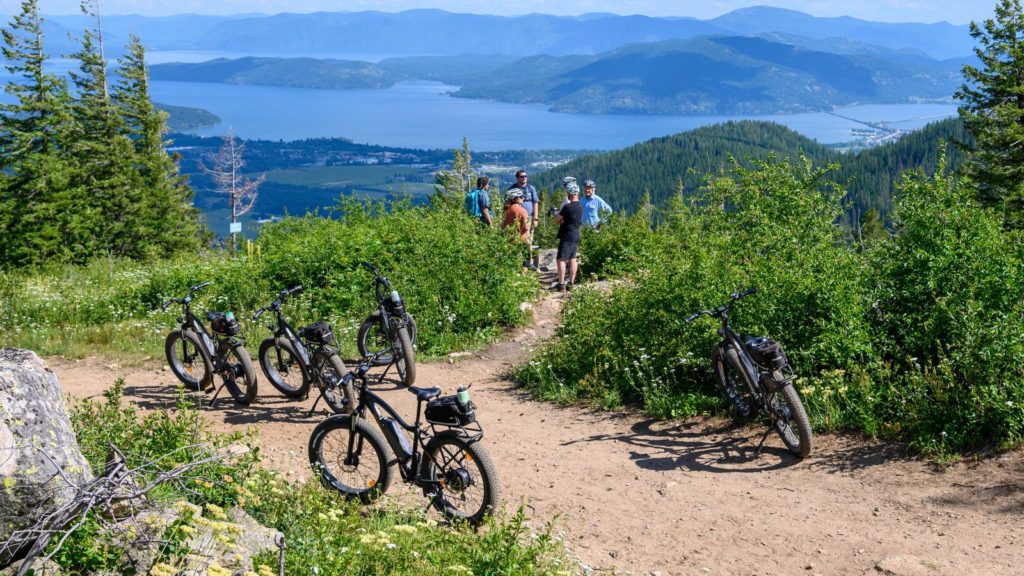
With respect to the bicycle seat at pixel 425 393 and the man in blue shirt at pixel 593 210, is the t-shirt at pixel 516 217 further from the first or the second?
the bicycle seat at pixel 425 393

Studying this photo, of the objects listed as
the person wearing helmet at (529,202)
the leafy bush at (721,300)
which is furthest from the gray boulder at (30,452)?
the person wearing helmet at (529,202)

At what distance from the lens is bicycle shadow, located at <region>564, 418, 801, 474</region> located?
746 cm

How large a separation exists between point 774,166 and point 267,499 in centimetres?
712

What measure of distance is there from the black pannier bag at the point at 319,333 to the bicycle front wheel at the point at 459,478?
2.55 m

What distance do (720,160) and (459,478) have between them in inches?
6104

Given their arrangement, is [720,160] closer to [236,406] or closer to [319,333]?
[236,406]

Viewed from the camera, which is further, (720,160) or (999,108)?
(720,160)

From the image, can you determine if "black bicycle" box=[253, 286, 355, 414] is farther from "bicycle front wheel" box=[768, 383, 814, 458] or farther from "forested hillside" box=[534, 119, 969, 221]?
"forested hillside" box=[534, 119, 969, 221]

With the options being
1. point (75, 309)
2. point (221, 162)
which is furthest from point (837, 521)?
point (221, 162)

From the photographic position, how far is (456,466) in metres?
6.26

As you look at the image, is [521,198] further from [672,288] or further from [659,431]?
[659,431]

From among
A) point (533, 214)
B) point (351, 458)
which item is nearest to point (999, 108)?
point (533, 214)

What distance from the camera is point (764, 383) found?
24.2 ft

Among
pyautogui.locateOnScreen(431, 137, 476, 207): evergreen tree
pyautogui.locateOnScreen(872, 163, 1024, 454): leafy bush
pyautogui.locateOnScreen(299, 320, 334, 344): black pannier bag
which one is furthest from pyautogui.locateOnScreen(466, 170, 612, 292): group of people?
pyautogui.locateOnScreen(431, 137, 476, 207): evergreen tree
